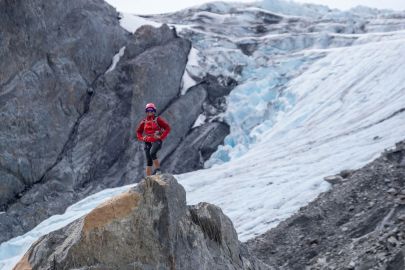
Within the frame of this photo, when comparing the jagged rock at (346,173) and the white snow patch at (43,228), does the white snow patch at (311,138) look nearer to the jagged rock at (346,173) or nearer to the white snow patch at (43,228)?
the jagged rock at (346,173)

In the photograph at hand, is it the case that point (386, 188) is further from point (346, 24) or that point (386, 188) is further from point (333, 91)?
point (346, 24)

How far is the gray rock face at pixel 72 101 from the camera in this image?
23.1 metres

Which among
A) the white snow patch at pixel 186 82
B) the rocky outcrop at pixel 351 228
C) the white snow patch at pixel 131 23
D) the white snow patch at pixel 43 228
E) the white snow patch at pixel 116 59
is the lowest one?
the white snow patch at pixel 43 228

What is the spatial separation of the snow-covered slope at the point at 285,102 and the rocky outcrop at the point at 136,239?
754 centimetres

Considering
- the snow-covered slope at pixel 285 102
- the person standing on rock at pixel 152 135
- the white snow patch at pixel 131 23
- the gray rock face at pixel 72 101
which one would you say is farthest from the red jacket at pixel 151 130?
the white snow patch at pixel 131 23

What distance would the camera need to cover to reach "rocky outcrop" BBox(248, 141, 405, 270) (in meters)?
9.48

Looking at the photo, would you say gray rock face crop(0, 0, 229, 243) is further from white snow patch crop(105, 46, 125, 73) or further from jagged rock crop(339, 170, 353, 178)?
jagged rock crop(339, 170, 353, 178)

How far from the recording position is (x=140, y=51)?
2853cm

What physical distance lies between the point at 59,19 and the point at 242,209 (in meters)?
16.0

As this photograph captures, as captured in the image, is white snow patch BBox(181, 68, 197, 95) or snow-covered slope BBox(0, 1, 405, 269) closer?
snow-covered slope BBox(0, 1, 405, 269)

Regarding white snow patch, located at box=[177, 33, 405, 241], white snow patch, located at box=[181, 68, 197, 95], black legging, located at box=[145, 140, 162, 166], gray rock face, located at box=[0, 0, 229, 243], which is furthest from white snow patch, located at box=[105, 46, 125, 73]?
black legging, located at box=[145, 140, 162, 166]

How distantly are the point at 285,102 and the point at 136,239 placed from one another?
833 inches

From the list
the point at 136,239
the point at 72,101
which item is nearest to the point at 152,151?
the point at 136,239

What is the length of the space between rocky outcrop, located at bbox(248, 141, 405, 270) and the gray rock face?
1227 centimetres
